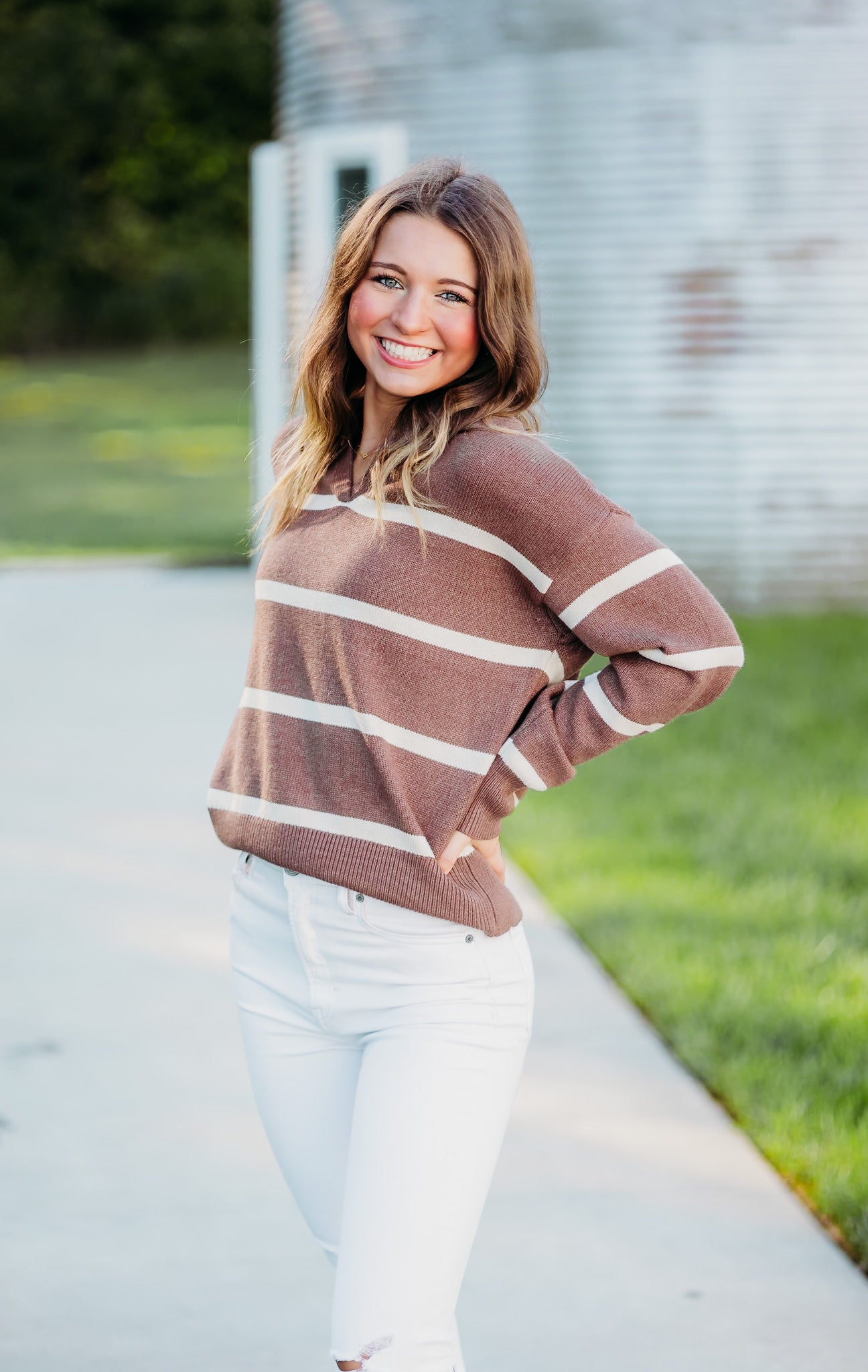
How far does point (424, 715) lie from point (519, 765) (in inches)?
5.3

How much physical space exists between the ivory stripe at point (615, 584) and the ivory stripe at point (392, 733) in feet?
0.69

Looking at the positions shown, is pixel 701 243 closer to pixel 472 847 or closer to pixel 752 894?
pixel 752 894

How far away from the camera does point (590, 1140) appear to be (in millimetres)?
3617

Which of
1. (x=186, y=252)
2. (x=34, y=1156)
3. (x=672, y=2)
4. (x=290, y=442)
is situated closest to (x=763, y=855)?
(x=34, y=1156)

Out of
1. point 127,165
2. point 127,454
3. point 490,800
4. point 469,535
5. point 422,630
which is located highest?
point 469,535

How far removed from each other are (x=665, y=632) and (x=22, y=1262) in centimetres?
183

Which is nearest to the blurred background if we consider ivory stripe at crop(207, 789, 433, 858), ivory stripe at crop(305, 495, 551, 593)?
ivory stripe at crop(305, 495, 551, 593)

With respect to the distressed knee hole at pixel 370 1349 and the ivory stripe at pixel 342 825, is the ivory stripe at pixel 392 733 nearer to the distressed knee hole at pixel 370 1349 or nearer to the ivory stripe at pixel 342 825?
the ivory stripe at pixel 342 825

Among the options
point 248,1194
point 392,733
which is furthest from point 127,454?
point 392,733

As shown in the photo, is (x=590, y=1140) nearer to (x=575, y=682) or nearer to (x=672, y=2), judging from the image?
(x=575, y=682)

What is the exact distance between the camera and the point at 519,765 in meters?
2.08

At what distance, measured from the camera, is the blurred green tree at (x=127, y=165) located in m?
42.1

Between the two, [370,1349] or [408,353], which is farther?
[408,353]

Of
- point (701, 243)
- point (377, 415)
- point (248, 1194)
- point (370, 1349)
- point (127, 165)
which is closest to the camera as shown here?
point (370, 1349)
